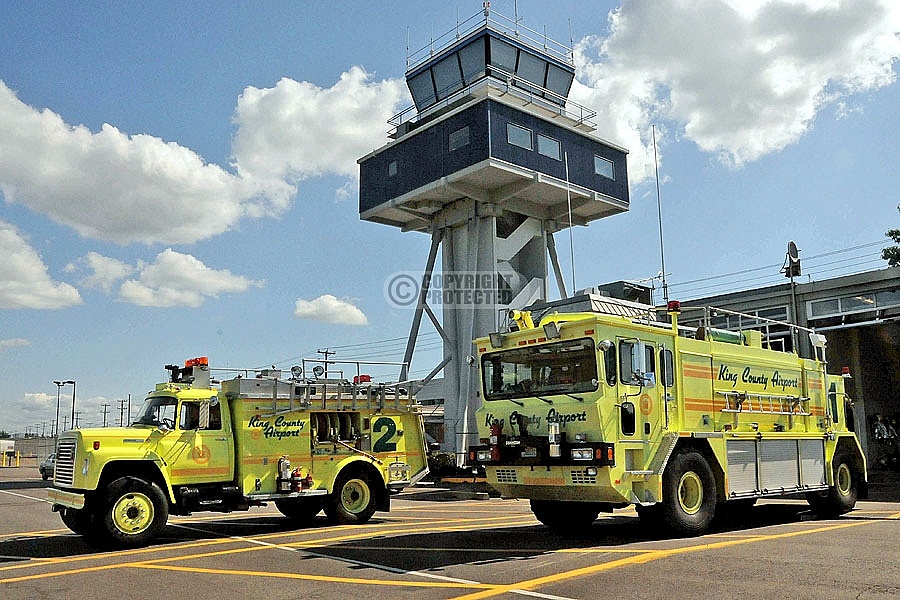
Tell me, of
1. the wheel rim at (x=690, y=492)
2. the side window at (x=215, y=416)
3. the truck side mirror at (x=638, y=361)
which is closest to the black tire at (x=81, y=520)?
the side window at (x=215, y=416)

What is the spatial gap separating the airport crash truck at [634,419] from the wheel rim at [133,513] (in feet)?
17.8

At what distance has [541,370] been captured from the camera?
13.0m

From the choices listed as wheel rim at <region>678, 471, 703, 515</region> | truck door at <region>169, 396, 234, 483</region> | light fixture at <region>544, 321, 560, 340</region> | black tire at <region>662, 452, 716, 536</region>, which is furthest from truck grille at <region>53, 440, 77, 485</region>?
wheel rim at <region>678, 471, 703, 515</region>

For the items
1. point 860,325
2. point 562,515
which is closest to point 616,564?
point 562,515

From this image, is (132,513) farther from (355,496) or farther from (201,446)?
(355,496)

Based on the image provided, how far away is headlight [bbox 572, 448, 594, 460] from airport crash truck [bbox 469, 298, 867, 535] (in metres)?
0.01

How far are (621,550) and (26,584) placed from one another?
756 centimetres

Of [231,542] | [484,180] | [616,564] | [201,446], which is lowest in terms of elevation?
[231,542]

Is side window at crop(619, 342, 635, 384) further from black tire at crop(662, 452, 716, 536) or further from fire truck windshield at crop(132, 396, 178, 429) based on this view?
fire truck windshield at crop(132, 396, 178, 429)

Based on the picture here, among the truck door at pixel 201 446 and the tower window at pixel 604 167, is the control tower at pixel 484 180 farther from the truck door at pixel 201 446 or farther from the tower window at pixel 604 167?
the truck door at pixel 201 446

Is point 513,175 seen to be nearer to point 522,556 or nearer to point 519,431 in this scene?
point 519,431

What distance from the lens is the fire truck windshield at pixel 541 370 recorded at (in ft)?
40.4

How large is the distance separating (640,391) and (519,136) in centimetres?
2523

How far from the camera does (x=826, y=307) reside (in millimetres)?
28188
